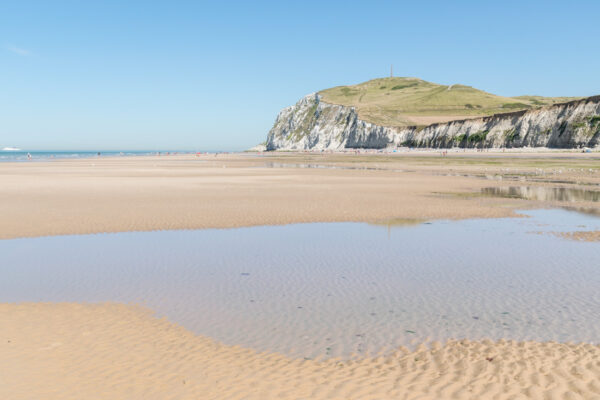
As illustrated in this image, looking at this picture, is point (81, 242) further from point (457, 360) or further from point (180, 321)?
point (457, 360)

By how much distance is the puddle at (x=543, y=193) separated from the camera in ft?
83.5

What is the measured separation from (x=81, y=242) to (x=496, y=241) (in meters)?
14.0

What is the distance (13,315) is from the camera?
8.02 m

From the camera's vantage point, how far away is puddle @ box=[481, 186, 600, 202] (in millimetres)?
25441

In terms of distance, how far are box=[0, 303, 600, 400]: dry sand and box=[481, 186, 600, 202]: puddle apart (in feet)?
70.6

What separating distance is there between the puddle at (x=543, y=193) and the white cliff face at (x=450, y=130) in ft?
187

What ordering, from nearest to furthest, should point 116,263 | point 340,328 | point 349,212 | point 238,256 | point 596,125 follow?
point 340,328 → point 116,263 → point 238,256 → point 349,212 → point 596,125

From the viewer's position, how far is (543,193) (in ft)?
91.1

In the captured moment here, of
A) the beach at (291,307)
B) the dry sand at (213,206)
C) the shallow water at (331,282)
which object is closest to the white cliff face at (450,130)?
the dry sand at (213,206)

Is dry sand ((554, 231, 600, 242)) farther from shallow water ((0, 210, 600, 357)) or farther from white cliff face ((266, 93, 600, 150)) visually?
white cliff face ((266, 93, 600, 150))

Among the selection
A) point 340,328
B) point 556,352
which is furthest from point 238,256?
point 556,352

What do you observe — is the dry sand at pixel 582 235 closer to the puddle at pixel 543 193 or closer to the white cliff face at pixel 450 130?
the puddle at pixel 543 193

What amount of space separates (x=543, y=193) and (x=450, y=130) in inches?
3683

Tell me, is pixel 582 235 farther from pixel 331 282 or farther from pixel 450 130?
pixel 450 130
